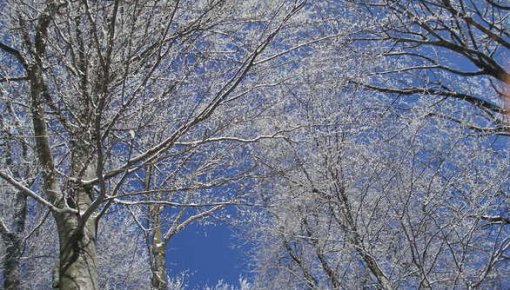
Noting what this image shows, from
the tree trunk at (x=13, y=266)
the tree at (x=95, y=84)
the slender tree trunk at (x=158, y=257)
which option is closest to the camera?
the tree at (x=95, y=84)

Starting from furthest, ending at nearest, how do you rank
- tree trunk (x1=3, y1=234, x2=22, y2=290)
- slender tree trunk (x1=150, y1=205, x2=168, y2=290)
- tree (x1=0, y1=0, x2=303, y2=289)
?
tree trunk (x1=3, y1=234, x2=22, y2=290)
slender tree trunk (x1=150, y1=205, x2=168, y2=290)
tree (x1=0, y1=0, x2=303, y2=289)

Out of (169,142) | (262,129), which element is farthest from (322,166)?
(169,142)

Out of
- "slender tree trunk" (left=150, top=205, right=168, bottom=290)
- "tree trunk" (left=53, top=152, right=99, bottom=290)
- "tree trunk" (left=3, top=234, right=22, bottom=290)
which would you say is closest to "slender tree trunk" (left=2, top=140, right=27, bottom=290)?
"tree trunk" (left=3, top=234, right=22, bottom=290)

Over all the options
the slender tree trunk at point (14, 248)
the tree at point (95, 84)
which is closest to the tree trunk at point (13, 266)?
the slender tree trunk at point (14, 248)

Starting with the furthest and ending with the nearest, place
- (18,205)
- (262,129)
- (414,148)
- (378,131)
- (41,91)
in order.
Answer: (18,205) → (262,129) → (378,131) → (414,148) → (41,91)

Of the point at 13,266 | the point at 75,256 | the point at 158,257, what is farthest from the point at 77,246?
the point at 13,266

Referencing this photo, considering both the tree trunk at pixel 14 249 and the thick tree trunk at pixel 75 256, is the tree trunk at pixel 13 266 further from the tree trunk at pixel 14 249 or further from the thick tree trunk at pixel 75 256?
the thick tree trunk at pixel 75 256

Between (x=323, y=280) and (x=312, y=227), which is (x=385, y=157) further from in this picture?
(x=323, y=280)

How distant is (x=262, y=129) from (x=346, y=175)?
136cm

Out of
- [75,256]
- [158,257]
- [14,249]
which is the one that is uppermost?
[14,249]

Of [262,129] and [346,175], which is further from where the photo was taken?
[262,129]

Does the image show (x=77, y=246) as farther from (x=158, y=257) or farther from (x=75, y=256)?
(x=158, y=257)

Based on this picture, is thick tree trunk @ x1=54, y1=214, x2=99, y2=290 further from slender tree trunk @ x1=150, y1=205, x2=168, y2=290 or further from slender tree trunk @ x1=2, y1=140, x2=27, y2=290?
slender tree trunk @ x1=2, y1=140, x2=27, y2=290

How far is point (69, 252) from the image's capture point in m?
3.94
